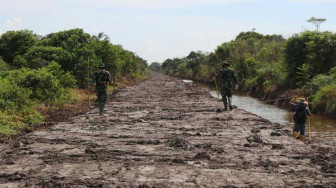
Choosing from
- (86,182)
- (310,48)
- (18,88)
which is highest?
(310,48)

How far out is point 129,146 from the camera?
7.97m

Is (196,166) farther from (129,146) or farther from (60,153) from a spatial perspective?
(60,153)

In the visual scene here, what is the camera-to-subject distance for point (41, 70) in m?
13.6

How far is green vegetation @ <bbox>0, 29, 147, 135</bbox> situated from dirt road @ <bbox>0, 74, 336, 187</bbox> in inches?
56.4

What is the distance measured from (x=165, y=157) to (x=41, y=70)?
8592mm

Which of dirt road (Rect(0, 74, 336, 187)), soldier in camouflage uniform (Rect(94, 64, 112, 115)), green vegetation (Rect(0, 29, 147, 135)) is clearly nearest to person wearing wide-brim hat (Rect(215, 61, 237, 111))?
dirt road (Rect(0, 74, 336, 187))

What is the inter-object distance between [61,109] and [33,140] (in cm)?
621

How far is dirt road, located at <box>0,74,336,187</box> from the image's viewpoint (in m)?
5.54

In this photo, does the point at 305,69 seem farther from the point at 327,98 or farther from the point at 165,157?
the point at 165,157

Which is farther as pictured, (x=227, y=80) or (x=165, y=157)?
(x=227, y=80)

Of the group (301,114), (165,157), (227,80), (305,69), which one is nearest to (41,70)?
(227,80)

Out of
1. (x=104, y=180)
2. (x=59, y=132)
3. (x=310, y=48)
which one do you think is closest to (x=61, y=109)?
(x=59, y=132)

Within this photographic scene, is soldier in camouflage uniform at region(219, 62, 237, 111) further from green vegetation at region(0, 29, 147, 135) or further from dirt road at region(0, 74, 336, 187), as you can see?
green vegetation at region(0, 29, 147, 135)

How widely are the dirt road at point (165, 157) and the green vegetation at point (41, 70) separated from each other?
4.70 ft
